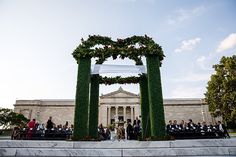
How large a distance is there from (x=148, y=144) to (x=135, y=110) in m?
41.7

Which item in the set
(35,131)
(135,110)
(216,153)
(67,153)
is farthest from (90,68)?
(135,110)

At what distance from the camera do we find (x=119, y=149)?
6.53m

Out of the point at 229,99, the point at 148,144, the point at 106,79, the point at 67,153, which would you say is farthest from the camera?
the point at 229,99

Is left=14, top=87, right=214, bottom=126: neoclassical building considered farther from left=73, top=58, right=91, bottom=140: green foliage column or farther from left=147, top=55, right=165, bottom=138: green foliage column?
left=147, top=55, right=165, bottom=138: green foliage column

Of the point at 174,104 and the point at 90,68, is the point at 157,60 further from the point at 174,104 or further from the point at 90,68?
the point at 174,104

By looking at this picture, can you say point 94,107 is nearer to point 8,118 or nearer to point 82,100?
point 82,100

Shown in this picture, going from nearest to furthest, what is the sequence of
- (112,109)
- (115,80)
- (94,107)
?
(94,107) < (115,80) < (112,109)

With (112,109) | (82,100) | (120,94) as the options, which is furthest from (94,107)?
(120,94)

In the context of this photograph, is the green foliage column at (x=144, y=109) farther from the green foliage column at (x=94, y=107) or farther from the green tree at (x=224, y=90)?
the green tree at (x=224, y=90)

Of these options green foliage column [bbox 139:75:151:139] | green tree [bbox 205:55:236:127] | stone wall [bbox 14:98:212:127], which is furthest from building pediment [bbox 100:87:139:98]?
green foliage column [bbox 139:75:151:139]

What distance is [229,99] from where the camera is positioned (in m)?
Answer: 24.0

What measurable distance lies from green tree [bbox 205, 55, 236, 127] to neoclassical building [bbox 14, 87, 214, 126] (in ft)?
72.4

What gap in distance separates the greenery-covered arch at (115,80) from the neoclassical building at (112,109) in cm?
3662

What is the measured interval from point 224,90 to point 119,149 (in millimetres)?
22711
